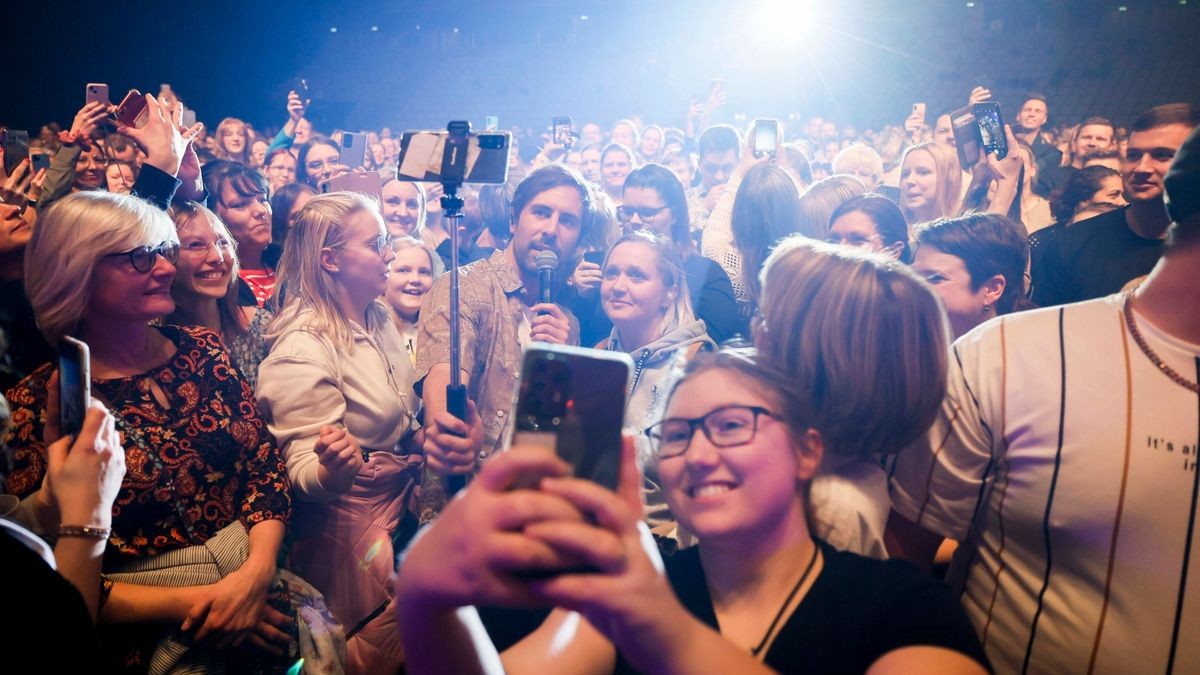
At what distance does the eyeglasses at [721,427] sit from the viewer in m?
1.02

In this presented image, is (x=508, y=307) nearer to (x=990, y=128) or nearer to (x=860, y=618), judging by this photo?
(x=860, y=618)

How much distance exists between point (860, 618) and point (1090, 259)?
2.29 m

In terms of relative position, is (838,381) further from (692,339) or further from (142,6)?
(142,6)

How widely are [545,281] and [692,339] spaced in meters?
0.47

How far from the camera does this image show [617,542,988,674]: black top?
95 cm

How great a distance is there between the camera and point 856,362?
1134mm

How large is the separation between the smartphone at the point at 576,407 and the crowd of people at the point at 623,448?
0.02m

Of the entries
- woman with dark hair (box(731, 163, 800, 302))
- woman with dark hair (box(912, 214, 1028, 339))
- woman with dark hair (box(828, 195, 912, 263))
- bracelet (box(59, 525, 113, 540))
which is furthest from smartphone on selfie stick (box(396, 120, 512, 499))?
woman with dark hair (box(731, 163, 800, 302))

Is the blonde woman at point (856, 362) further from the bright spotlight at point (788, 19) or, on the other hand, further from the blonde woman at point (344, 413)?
the bright spotlight at point (788, 19)

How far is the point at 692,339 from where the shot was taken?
2.36 m

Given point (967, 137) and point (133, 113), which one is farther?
point (967, 137)

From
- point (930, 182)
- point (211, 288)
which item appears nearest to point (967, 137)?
point (930, 182)

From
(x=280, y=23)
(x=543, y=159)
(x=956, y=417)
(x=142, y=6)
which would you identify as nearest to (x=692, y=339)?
(x=956, y=417)

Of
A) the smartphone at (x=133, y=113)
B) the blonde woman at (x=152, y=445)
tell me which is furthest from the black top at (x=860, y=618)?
the smartphone at (x=133, y=113)
